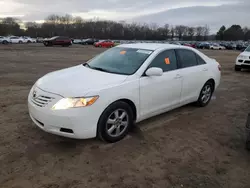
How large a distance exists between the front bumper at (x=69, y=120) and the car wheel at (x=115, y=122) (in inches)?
5.5

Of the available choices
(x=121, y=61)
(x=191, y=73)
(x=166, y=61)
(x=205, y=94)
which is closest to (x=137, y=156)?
(x=121, y=61)

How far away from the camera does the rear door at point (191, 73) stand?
5.01 meters

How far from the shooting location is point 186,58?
5.20m

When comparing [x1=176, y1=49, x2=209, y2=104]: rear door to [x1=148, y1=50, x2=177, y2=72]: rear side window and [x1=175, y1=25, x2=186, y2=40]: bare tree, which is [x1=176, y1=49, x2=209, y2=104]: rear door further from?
[x1=175, y1=25, x2=186, y2=40]: bare tree

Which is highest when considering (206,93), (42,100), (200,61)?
(200,61)

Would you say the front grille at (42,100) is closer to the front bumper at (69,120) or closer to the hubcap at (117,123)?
the front bumper at (69,120)

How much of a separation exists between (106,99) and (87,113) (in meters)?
0.36

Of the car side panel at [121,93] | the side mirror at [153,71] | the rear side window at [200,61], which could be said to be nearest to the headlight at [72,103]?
the car side panel at [121,93]

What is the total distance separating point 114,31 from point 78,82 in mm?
108512

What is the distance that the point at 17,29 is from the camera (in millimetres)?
91625

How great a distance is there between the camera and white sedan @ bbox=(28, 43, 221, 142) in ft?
11.2

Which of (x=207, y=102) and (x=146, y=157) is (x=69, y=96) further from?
(x=207, y=102)

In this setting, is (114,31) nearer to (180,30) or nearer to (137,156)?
(180,30)

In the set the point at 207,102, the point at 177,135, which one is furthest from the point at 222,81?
the point at 177,135
